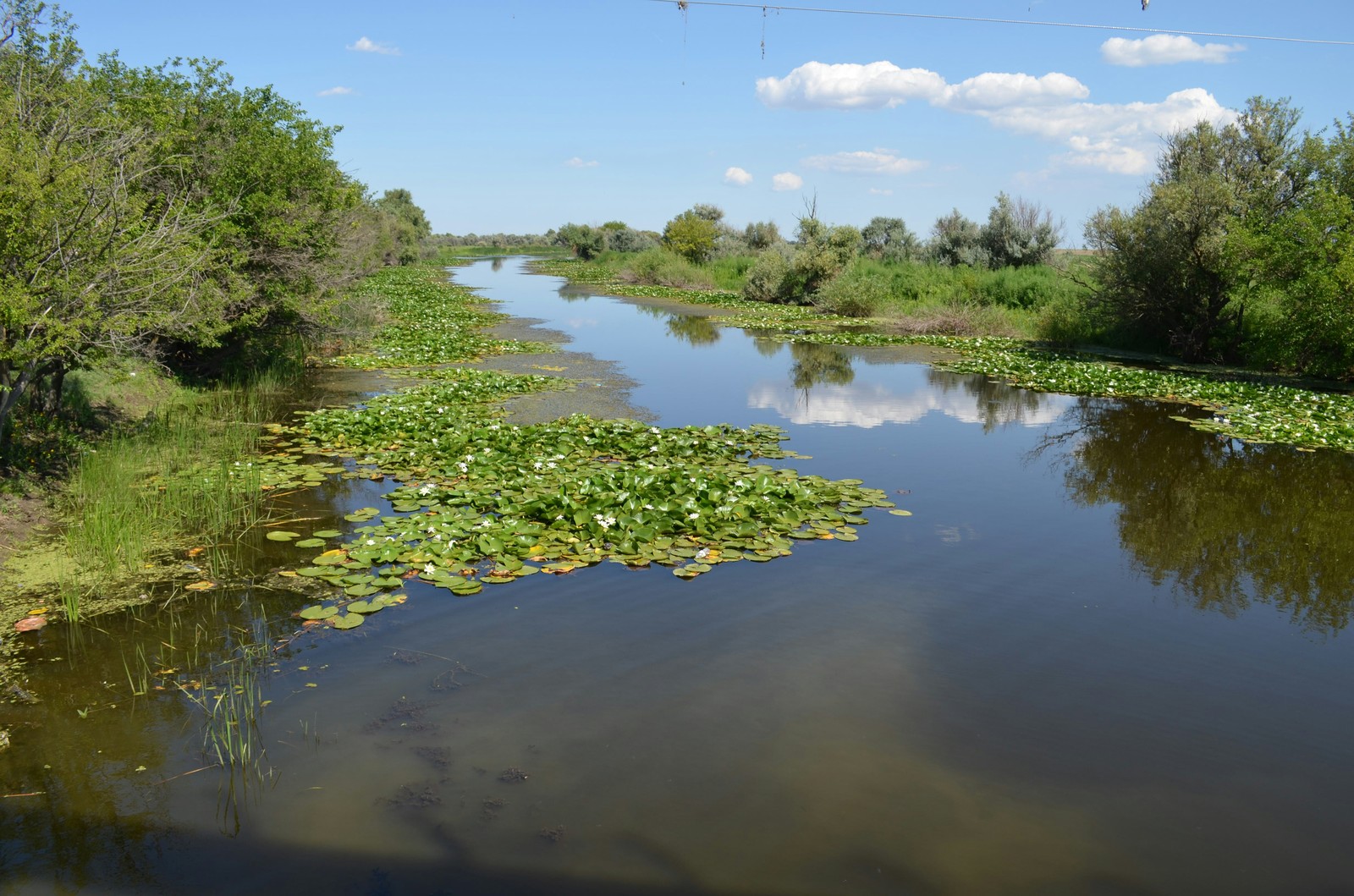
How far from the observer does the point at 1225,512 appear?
31.1 ft

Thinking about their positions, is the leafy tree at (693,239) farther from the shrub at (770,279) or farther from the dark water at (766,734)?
the dark water at (766,734)

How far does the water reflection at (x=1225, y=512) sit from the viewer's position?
7.34m

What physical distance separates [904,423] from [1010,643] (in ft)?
26.0

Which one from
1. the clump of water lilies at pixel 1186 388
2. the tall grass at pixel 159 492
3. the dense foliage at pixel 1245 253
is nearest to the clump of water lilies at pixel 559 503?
the tall grass at pixel 159 492

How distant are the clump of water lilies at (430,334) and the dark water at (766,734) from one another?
1096cm

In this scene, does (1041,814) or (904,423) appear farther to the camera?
(904,423)

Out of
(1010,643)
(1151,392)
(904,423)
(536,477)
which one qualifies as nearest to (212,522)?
(536,477)

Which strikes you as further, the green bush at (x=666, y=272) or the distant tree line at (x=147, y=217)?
the green bush at (x=666, y=272)

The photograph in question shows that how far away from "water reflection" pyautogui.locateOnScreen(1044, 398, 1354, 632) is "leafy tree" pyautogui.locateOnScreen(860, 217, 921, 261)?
3013cm

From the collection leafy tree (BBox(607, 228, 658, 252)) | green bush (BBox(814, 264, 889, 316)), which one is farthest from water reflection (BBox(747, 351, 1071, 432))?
leafy tree (BBox(607, 228, 658, 252))

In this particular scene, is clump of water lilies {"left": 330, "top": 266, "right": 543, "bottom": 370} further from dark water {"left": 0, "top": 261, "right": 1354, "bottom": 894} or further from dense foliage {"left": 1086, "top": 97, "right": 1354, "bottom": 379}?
dense foliage {"left": 1086, "top": 97, "right": 1354, "bottom": 379}

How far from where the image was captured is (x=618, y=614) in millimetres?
6453

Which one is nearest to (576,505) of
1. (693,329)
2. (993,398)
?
(993,398)

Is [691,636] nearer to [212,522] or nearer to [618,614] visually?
[618,614]
